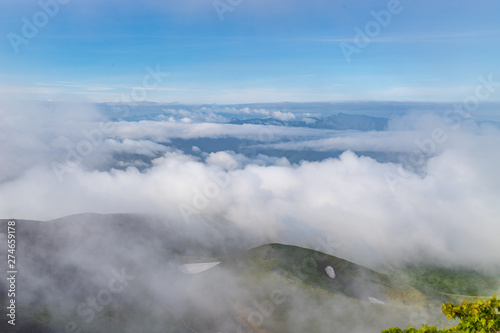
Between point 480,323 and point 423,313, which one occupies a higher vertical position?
point 480,323

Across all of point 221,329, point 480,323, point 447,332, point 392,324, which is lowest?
point 221,329

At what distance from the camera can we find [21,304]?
180125 mm

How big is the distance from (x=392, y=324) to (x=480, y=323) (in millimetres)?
180103

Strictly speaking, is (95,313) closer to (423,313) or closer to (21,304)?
(21,304)

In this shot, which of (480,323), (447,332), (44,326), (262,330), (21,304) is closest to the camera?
Result: (480,323)

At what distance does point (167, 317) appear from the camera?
199125mm

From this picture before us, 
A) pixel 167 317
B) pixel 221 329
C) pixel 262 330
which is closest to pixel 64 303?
pixel 167 317

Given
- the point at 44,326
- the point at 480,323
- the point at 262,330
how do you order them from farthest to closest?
the point at 262,330 < the point at 44,326 < the point at 480,323

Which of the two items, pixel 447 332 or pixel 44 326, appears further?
pixel 44 326

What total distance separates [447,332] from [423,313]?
185479 millimetres

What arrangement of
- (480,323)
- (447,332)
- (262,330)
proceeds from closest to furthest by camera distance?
(480,323) < (447,332) < (262,330)

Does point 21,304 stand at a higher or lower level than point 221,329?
higher

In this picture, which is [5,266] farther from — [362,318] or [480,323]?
[480,323]

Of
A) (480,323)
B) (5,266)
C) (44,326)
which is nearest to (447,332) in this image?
(480,323)
